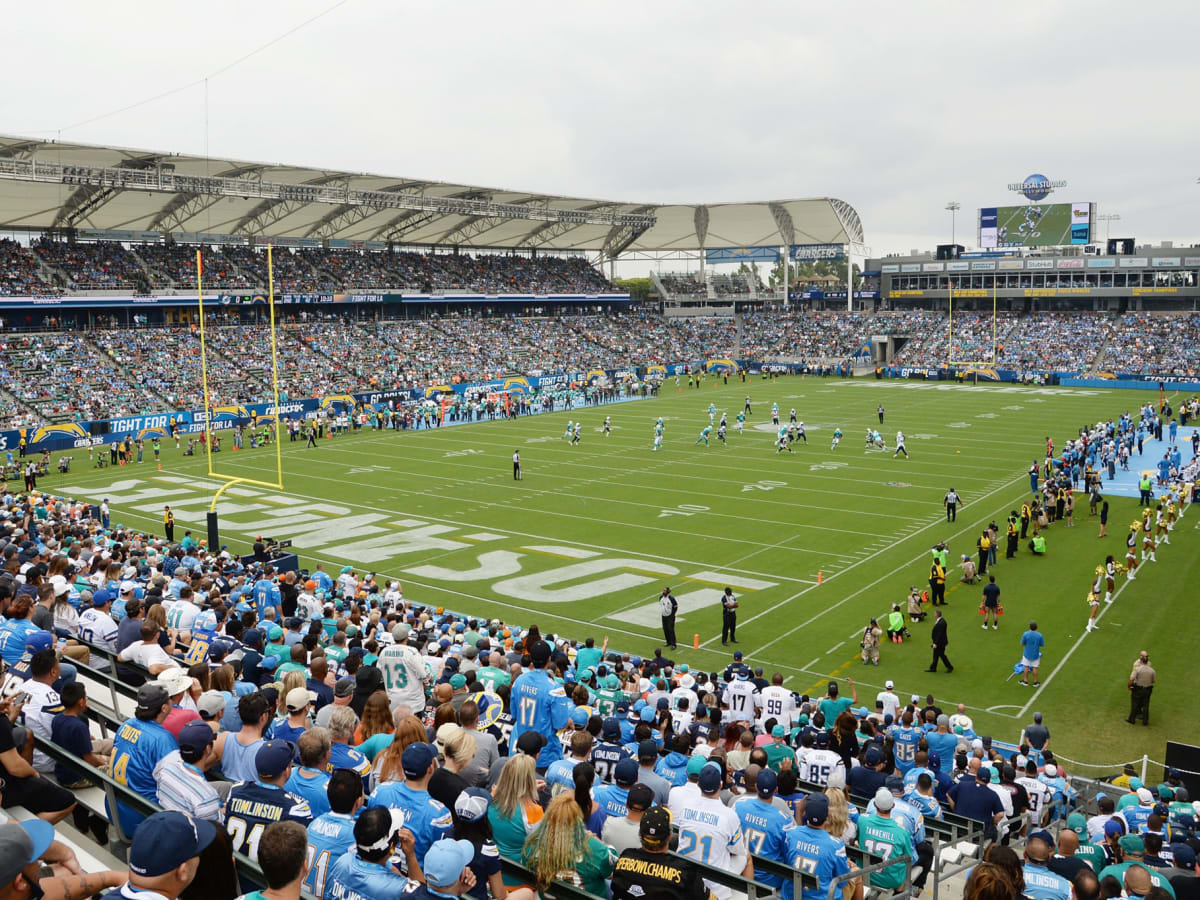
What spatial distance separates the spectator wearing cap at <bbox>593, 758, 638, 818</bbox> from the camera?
226 inches

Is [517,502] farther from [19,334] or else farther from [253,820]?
[19,334]

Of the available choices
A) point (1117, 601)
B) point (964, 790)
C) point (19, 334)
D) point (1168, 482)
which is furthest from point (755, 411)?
point (964, 790)

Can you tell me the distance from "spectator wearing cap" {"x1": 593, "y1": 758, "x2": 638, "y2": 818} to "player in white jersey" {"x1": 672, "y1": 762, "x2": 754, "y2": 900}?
1.20 ft

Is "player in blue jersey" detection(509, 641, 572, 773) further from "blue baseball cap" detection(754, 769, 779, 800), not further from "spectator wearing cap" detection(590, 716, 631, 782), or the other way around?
"blue baseball cap" detection(754, 769, 779, 800)

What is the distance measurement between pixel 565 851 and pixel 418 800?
838mm

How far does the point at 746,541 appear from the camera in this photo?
80.0 ft

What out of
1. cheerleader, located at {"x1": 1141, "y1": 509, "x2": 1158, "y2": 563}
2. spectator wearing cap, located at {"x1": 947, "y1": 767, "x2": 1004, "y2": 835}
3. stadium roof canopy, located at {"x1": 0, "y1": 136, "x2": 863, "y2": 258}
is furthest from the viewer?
stadium roof canopy, located at {"x1": 0, "y1": 136, "x2": 863, "y2": 258}

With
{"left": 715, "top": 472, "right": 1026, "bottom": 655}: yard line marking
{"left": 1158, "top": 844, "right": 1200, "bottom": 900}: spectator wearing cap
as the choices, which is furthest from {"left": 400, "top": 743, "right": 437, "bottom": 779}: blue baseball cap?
{"left": 715, "top": 472, "right": 1026, "bottom": 655}: yard line marking

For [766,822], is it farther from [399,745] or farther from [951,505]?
[951,505]

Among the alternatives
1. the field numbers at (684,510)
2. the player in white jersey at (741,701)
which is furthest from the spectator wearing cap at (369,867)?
the field numbers at (684,510)

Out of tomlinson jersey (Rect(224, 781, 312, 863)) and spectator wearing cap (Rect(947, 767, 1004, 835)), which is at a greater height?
tomlinson jersey (Rect(224, 781, 312, 863))

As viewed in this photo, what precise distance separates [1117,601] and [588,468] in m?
19.3

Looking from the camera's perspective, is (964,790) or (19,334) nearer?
(964,790)

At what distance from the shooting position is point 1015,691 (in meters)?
15.2
